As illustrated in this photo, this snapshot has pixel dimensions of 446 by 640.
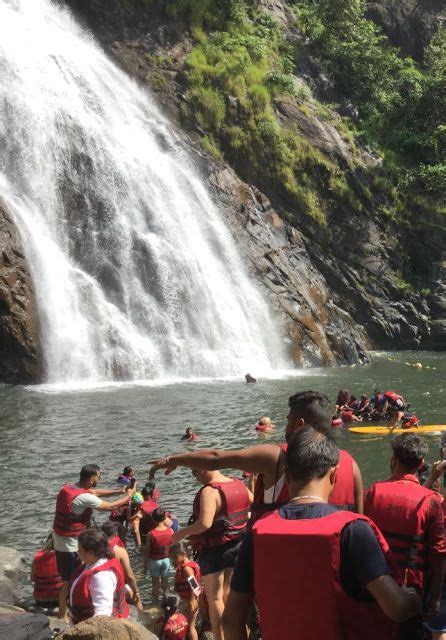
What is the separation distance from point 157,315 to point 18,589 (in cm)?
2372

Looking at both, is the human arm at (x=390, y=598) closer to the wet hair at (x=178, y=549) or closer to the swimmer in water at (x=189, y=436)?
the wet hair at (x=178, y=549)

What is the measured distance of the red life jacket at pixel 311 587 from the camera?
2.89m

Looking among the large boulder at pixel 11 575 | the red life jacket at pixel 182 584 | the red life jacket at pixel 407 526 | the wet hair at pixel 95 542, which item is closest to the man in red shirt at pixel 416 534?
the red life jacket at pixel 407 526

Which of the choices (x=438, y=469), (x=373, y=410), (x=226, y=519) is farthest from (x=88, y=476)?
(x=373, y=410)

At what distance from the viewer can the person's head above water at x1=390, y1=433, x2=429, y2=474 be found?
491 centimetres

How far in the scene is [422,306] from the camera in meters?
44.8

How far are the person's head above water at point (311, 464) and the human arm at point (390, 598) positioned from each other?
1.66 ft

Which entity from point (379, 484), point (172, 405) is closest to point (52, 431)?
point (172, 405)

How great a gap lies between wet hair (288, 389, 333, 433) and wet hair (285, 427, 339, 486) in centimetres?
105

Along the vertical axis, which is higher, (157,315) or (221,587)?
(157,315)

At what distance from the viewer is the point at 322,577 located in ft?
9.48

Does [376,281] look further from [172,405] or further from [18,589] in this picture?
[18,589]

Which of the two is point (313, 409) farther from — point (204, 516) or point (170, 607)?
point (170, 607)

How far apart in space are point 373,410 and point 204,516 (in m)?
16.9
